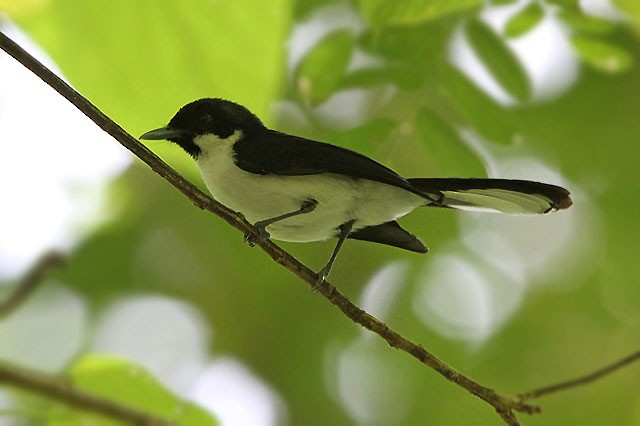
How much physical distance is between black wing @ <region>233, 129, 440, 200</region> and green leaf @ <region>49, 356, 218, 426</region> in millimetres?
690

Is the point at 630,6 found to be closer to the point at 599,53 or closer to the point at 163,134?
the point at 599,53

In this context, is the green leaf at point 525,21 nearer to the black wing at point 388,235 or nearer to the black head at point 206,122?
the black wing at point 388,235

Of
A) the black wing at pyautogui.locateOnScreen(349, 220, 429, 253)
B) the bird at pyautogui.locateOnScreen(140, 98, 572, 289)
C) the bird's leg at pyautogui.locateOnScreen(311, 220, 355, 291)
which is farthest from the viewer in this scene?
the black wing at pyautogui.locateOnScreen(349, 220, 429, 253)

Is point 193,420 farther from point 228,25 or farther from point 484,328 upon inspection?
point 484,328

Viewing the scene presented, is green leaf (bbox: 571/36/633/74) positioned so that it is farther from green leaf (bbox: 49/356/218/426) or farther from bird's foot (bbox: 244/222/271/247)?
green leaf (bbox: 49/356/218/426)

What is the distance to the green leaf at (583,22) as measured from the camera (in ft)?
8.83

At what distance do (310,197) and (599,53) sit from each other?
1.07m

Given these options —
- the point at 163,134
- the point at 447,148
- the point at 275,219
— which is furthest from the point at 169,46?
the point at 447,148

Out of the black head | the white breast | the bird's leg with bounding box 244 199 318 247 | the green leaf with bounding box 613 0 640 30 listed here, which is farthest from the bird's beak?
the green leaf with bounding box 613 0 640 30

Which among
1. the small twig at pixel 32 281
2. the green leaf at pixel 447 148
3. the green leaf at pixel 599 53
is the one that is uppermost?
the green leaf at pixel 599 53

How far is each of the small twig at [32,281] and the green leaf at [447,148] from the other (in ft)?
3.66

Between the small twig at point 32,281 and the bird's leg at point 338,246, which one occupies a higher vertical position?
the bird's leg at point 338,246

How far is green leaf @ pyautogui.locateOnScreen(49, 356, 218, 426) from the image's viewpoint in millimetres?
2525

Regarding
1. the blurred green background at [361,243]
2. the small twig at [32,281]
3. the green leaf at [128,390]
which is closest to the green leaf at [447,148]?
the blurred green background at [361,243]
